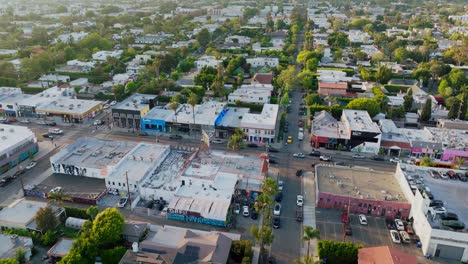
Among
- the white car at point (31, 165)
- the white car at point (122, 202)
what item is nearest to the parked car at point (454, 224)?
the white car at point (122, 202)

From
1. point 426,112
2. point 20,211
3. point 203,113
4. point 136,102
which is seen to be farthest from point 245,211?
point 426,112

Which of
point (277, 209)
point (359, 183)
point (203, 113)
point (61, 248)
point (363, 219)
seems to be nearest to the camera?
point (61, 248)

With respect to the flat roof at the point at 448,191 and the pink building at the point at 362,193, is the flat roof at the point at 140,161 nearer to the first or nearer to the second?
the pink building at the point at 362,193

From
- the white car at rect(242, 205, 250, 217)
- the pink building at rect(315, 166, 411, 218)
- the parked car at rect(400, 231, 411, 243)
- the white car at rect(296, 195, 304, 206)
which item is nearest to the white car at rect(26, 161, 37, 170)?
the white car at rect(242, 205, 250, 217)

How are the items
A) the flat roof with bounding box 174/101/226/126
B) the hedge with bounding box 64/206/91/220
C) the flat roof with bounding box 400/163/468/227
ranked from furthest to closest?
1. the flat roof with bounding box 174/101/226/126
2. the hedge with bounding box 64/206/91/220
3. the flat roof with bounding box 400/163/468/227

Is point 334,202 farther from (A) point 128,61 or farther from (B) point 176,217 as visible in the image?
(A) point 128,61

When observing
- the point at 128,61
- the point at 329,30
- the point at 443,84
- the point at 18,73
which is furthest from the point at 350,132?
the point at 329,30

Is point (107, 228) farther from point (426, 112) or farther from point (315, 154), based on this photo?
point (426, 112)

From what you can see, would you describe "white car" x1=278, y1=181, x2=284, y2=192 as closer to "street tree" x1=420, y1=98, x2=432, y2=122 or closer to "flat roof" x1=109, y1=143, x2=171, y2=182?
"flat roof" x1=109, y1=143, x2=171, y2=182
